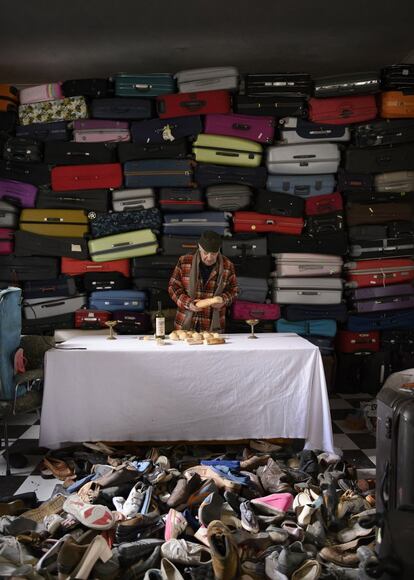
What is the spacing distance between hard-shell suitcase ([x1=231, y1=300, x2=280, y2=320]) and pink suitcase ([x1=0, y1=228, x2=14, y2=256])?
236 centimetres

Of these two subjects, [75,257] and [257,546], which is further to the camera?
[75,257]

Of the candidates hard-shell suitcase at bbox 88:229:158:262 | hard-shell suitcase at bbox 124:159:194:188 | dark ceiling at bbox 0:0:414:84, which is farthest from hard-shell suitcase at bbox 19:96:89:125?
hard-shell suitcase at bbox 88:229:158:262

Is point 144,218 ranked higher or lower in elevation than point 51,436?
higher

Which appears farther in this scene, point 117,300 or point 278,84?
point 117,300

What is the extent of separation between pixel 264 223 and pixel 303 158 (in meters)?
0.76

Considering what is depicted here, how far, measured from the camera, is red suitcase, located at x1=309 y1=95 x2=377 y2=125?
4730 mm

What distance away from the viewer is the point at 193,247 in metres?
4.86

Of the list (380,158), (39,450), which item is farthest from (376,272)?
(39,450)

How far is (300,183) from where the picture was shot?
4.88 meters

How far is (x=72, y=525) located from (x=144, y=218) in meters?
3.21

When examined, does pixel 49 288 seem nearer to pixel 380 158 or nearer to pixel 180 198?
pixel 180 198

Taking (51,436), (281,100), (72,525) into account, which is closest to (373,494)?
(72,525)

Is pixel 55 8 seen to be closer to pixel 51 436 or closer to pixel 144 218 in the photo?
pixel 144 218

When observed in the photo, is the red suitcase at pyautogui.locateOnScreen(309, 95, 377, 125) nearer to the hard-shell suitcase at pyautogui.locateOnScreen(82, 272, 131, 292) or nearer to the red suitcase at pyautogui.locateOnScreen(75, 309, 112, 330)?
the hard-shell suitcase at pyautogui.locateOnScreen(82, 272, 131, 292)
